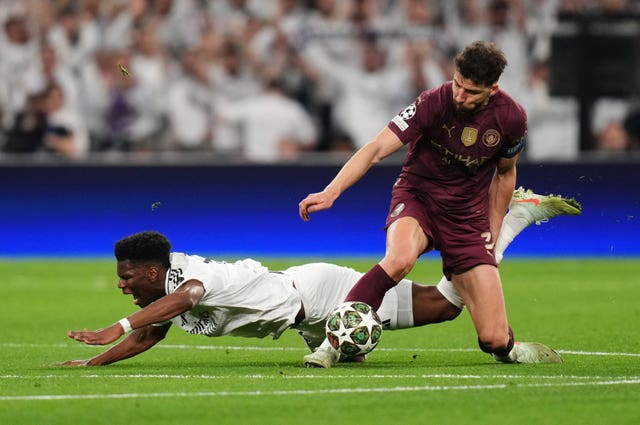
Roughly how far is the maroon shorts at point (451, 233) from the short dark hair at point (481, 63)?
3.45 feet

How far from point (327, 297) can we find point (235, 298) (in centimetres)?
69

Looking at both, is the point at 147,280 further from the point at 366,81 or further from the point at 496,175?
the point at 366,81

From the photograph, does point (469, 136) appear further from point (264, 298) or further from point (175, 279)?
point (175, 279)

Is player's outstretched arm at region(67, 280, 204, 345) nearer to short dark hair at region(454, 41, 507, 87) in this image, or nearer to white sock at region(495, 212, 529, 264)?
short dark hair at region(454, 41, 507, 87)

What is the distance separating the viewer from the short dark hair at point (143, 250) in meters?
7.73

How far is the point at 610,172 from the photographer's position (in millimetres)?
18750

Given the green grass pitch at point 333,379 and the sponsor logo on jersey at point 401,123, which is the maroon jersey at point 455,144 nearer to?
the sponsor logo on jersey at point 401,123

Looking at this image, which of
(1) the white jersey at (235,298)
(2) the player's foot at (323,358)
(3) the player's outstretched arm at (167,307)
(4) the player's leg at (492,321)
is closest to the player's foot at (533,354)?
(4) the player's leg at (492,321)

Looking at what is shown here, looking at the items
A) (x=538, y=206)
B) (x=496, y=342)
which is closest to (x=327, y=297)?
(x=496, y=342)

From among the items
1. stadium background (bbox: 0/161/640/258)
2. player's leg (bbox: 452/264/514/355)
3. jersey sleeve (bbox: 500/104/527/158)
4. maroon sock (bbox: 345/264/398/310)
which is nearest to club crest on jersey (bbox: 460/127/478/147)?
jersey sleeve (bbox: 500/104/527/158)

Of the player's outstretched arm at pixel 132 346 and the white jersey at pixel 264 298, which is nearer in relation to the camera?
the white jersey at pixel 264 298

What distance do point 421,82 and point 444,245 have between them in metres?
10.8

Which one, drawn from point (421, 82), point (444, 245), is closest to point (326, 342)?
point (444, 245)

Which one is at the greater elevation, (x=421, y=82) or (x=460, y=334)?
(x=421, y=82)
